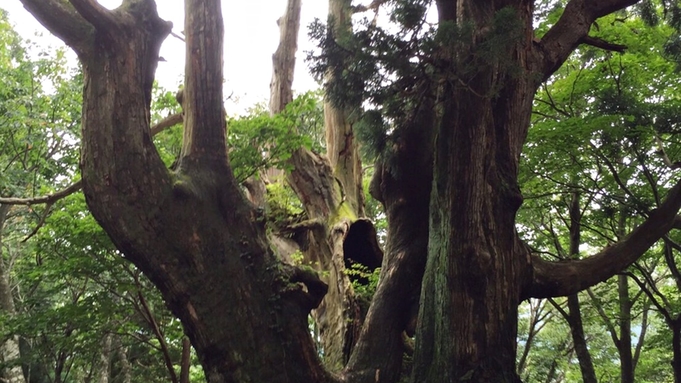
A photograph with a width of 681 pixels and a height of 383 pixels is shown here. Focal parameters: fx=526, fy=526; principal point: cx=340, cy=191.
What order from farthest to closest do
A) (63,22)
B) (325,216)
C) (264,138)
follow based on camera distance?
(325,216), (264,138), (63,22)

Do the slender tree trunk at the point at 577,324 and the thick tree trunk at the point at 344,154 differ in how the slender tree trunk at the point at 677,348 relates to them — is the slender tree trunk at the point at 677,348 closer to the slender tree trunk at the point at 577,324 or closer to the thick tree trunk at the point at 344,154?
the slender tree trunk at the point at 577,324

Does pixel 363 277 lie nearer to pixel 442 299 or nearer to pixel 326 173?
pixel 326 173

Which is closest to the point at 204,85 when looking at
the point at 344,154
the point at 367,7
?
the point at 367,7

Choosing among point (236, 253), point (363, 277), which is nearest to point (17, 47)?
point (363, 277)

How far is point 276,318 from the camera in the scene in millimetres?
3590

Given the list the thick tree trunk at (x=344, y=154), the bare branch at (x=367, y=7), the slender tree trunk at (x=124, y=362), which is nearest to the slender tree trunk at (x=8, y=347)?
the slender tree trunk at (x=124, y=362)

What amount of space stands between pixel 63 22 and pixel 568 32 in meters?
3.93

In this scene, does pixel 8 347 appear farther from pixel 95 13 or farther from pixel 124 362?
pixel 95 13

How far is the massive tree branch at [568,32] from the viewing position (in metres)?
4.40

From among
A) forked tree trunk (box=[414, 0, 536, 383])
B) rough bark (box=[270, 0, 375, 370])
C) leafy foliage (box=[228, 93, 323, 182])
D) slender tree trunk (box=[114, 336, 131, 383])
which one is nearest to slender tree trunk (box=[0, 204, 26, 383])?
slender tree trunk (box=[114, 336, 131, 383])

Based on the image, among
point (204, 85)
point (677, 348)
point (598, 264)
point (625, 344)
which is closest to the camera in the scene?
point (204, 85)

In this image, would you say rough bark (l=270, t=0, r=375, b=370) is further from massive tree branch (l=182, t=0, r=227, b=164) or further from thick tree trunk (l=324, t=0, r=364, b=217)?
massive tree branch (l=182, t=0, r=227, b=164)

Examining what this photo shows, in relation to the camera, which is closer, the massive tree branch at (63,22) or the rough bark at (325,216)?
the massive tree branch at (63,22)

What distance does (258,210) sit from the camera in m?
3.93
